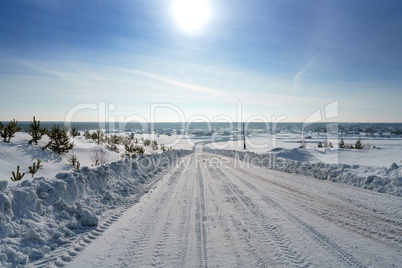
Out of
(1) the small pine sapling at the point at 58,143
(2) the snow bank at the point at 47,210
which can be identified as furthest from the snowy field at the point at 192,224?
(1) the small pine sapling at the point at 58,143

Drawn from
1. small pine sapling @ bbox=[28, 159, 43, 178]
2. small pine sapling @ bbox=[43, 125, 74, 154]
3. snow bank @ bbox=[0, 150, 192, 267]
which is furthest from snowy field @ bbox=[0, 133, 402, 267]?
small pine sapling @ bbox=[43, 125, 74, 154]

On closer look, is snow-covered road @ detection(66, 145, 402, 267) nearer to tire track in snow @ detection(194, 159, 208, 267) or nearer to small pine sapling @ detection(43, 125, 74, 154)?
tire track in snow @ detection(194, 159, 208, 267)

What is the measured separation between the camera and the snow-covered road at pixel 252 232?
13.9ft

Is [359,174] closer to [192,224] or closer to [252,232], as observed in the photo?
[252,232]

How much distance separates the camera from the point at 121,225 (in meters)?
5.87

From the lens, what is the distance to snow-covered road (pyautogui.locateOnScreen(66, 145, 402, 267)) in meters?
4.25

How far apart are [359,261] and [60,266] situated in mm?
4698

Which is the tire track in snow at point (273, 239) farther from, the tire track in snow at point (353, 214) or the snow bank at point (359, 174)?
the snow bank at point (359, 174)

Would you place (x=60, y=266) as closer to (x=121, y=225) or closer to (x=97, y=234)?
(x=97, y=234)

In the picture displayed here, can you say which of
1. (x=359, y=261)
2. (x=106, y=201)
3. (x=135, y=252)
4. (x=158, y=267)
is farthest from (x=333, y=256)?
(x=106, y=201)

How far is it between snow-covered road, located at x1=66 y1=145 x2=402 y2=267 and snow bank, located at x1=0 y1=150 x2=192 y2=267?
22.5 inches

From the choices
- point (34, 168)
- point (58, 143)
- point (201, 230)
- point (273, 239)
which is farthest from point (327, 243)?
point (58, 143)

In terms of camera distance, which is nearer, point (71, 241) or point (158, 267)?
point (158, 267)

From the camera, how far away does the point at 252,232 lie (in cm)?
539
